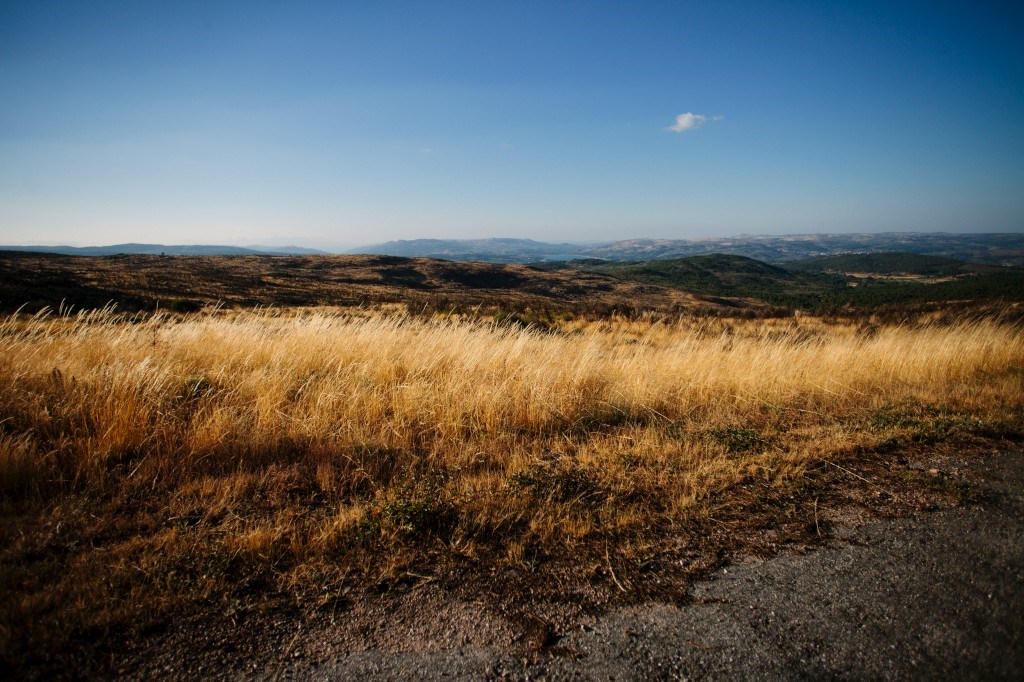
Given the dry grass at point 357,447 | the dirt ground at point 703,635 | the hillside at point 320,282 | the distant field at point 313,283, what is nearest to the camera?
the dirt ground at point 703,635

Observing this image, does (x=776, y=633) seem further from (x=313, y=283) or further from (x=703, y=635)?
(x=313, y=283)

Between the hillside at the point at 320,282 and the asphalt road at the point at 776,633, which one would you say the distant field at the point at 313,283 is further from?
the asphalt road at the point at 776,633

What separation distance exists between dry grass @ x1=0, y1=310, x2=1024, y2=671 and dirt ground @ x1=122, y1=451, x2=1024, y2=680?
0.27 m

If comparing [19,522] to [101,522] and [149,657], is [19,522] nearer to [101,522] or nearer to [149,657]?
[101,522]

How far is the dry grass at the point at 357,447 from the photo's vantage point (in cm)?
220

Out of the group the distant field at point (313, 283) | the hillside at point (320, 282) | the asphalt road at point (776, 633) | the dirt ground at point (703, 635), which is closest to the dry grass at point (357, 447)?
the dirt ground at point (703, 635)

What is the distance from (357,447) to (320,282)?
7240 centimetres

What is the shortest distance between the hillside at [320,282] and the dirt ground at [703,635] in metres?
36.0

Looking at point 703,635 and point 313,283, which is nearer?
point 703,635

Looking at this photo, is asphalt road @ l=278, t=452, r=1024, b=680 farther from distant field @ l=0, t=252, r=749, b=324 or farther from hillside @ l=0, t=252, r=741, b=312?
hillside @ l=0, t=252, r=741, b=312

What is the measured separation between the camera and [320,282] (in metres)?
68.5

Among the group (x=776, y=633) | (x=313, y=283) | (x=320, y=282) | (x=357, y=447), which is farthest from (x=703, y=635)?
(x=320, y=282)

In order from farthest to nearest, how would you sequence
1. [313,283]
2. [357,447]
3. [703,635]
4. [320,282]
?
[320,282] < [313,283] < [357,447] < [703,635]

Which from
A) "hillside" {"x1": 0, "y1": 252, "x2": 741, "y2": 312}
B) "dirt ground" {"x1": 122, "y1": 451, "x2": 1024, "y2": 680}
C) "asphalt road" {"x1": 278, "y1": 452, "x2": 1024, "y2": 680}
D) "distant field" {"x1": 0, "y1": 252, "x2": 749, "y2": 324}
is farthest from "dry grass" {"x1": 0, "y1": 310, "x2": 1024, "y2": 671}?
"hillside" {"x1": 0, "y1": 252, "x2": 741, "y2": 312}
